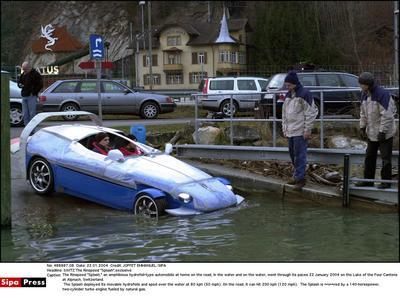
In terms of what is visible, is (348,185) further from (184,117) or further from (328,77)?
(184,117)

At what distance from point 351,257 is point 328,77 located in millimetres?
11652

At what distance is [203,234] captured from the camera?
7586 mm

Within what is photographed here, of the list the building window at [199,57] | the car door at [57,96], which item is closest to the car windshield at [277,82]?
the car door at [57,96]

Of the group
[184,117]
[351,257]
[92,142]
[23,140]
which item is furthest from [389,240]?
[184,117]

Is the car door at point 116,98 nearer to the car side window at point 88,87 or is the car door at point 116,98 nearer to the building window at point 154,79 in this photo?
the car side window at point 88,87

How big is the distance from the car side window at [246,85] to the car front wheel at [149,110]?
372 centimetres

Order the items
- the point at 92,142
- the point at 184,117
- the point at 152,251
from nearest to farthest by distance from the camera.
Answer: the point at 152,251, the point at 92,142, the point at 184,117

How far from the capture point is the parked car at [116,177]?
8.84m

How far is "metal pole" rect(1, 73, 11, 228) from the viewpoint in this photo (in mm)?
7457

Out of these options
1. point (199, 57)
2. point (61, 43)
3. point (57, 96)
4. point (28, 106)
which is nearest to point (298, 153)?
point (28, 106)

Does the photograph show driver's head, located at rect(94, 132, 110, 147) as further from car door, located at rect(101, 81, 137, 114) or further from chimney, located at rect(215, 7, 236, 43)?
chimney, located at rect(215, 7, 236, 43)

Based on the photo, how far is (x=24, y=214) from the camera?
886 cm

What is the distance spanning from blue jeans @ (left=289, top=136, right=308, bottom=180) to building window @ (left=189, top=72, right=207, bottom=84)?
562 inches

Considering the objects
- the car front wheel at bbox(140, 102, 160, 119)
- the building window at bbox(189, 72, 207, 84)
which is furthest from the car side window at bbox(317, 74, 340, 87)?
the building window at bbox(189, 72, 207, 84)
